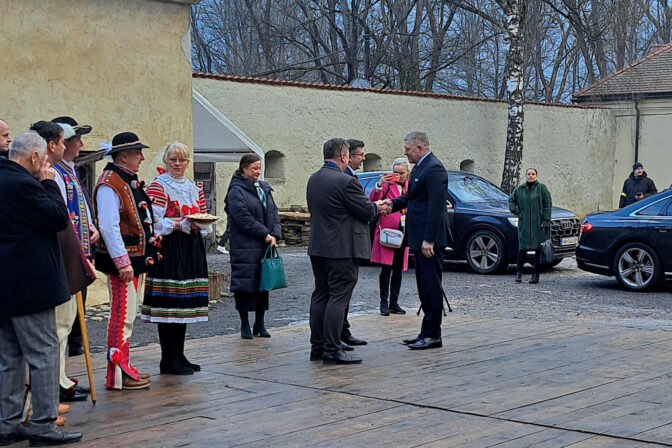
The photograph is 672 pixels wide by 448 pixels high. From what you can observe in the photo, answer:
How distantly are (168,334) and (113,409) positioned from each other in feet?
3.79

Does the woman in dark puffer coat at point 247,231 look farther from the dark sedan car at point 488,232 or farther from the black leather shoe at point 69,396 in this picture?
the dark sedan car at point 488,232

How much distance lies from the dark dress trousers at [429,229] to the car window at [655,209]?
6.44 m

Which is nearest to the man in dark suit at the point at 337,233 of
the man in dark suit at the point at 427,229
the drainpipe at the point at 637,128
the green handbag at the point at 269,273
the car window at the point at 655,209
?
the man in dark suit at the point at 427,229

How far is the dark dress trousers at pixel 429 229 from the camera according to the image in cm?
886

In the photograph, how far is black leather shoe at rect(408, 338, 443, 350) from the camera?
8.86 meters

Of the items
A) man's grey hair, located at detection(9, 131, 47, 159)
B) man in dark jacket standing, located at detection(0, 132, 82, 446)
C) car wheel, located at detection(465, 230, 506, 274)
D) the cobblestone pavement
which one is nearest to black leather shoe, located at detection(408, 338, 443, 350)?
the cobblestone pavement

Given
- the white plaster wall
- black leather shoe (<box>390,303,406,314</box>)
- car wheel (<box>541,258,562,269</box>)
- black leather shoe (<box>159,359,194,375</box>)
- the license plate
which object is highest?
the white plaster wall

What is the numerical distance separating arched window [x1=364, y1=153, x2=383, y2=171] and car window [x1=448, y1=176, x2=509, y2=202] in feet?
24.6

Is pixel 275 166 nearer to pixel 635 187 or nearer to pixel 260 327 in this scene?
pixel 635 187

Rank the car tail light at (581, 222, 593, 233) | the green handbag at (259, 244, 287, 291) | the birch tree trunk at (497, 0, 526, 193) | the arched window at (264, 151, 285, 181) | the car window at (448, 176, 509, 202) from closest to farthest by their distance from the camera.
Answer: the green handbag at (259, 244, 287, 291)
the car tail light at (581, 222, 593, 233)
the car window at (448, 176, 509, 202)
the arched window at (264, 151, 285, 181)
the birch tree trunk at (497, 0, 526, 193)

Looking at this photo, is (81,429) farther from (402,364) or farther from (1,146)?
(402,364)

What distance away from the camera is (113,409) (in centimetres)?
662

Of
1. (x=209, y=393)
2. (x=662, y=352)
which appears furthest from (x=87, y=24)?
(x=662, y=352)

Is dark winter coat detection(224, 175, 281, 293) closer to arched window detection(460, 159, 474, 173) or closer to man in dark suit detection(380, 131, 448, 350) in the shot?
man in dark suit detection(380, 131, 448, 350)
